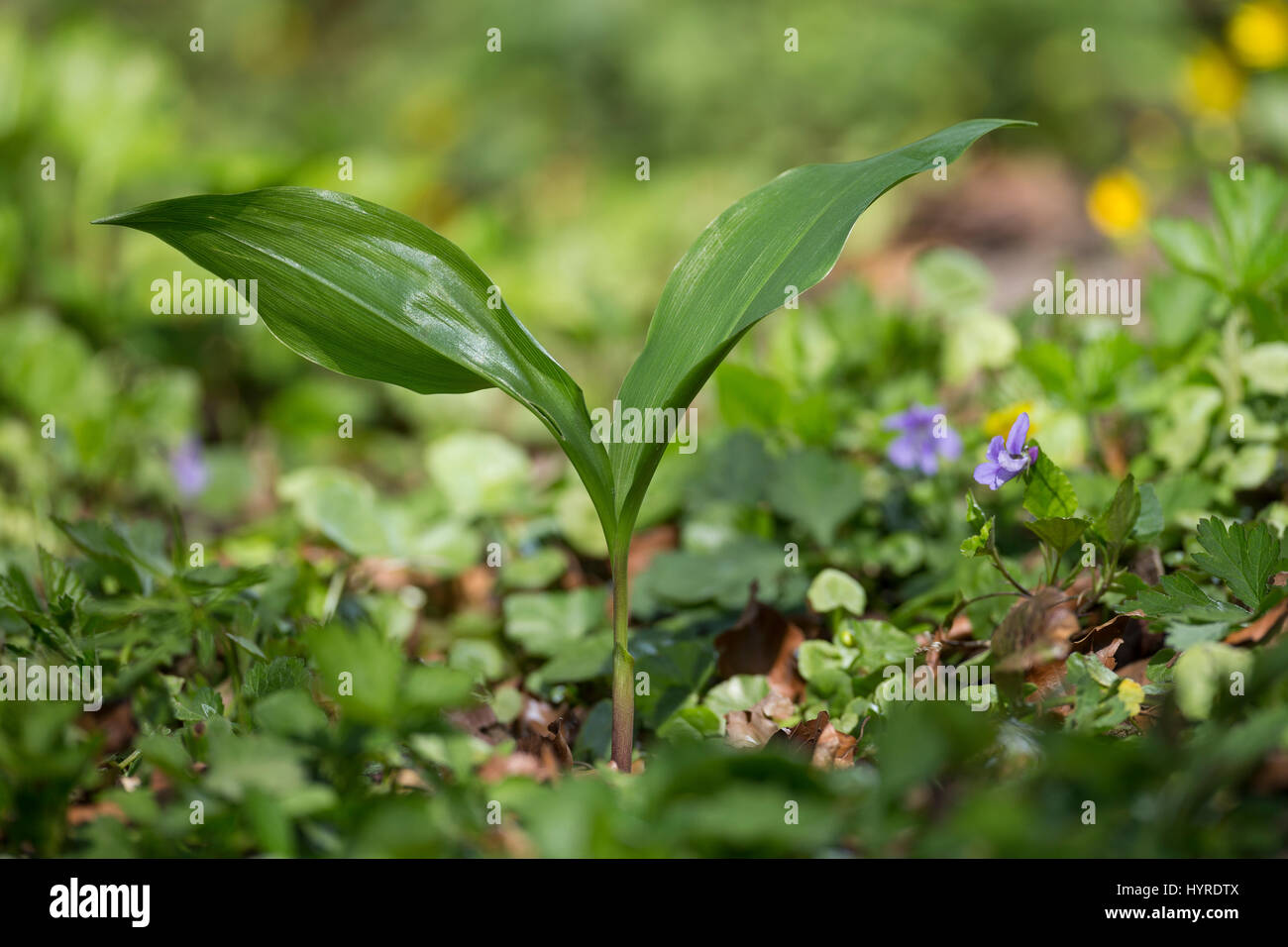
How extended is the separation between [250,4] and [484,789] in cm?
543

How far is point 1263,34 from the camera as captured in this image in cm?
348

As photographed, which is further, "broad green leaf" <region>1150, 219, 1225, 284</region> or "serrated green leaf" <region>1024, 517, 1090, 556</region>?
"broad green leaf" <region>1150, 219, 1225, 284</region>

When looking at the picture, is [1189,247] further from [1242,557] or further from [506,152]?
[506,152]

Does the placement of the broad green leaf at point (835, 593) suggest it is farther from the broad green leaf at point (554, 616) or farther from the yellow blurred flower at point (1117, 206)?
the yellow blurred flower at point (1117, 206)

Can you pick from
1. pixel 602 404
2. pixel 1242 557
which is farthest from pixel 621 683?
pixel 602 404

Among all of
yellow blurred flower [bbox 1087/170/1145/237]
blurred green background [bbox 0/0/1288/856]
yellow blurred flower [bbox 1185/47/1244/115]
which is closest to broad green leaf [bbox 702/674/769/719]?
blurred green background [bbox 0/0/1288/856]

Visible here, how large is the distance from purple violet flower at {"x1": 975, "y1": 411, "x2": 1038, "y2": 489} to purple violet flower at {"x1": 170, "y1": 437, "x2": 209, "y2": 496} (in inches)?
63.8

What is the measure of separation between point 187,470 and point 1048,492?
1.69 metres

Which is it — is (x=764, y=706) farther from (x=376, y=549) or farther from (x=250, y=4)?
(x=250, y=4)

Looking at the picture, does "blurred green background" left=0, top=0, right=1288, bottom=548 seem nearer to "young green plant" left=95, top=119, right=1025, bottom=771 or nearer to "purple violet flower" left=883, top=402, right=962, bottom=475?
"purple violet flower" left=883, top=402, right=962, bottom=475

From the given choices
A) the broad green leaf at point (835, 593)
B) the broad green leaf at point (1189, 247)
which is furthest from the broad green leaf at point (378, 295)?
the broad green leaf at point (1189, 247)

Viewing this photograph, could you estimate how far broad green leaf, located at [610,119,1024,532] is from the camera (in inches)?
37.9

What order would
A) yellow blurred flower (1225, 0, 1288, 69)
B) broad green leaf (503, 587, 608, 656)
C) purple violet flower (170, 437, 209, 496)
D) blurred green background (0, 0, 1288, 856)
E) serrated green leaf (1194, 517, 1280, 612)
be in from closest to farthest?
1. blurred green background (0, 0, 1288, 856)
2. serrated green leaf (1194, 517, 1280, 612)
3. broad green leaf (503, 587, 608, 656)
4. purple violet flower (170, 437, 209, 496)
5. yellow blurred flower (1225, 0, 1288, 69)
